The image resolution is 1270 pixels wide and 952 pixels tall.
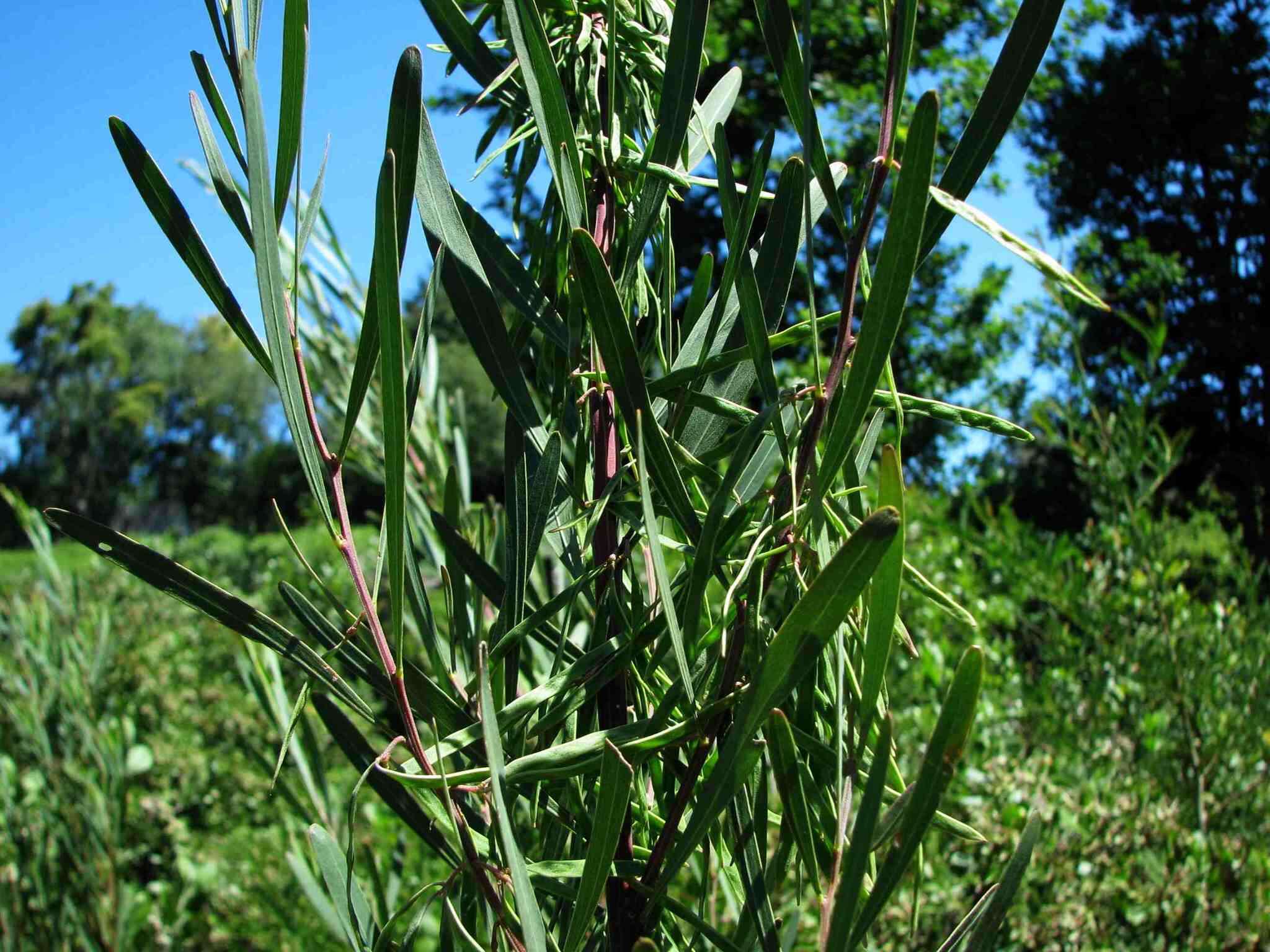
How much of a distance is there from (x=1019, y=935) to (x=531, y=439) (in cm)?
112

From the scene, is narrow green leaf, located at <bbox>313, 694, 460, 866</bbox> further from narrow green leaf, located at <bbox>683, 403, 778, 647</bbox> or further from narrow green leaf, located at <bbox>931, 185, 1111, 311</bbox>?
narrow green leaf, located at <bbox>931, 185, 1111, 311</bbox>

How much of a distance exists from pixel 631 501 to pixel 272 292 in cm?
12

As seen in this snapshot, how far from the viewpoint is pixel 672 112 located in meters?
0.28

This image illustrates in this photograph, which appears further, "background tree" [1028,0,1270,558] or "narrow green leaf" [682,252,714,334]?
"background tree" [1028,0,1270,558]

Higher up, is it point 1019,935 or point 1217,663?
point 1217,663

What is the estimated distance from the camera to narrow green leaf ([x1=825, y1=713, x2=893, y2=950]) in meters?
0.18

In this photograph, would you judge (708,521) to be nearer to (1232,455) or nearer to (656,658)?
(656,658)

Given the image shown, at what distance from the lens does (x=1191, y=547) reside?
6.64 ft

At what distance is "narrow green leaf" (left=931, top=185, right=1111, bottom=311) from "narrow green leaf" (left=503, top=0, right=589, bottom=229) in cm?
10

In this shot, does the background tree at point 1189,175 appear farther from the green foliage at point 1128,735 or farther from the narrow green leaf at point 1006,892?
the narrow green leaf at point 1006,892

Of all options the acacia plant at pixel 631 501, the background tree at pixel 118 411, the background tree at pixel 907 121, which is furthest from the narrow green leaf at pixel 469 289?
the background tree at pixel 118 411

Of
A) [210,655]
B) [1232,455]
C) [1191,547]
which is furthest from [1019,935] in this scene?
[1232,455]

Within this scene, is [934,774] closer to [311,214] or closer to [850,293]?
[850,293]

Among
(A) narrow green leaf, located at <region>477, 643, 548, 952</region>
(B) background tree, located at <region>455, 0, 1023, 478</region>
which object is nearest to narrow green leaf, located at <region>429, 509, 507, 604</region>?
(A) narrow green leaf, located at <region>477, 643, 548, 952</region>
